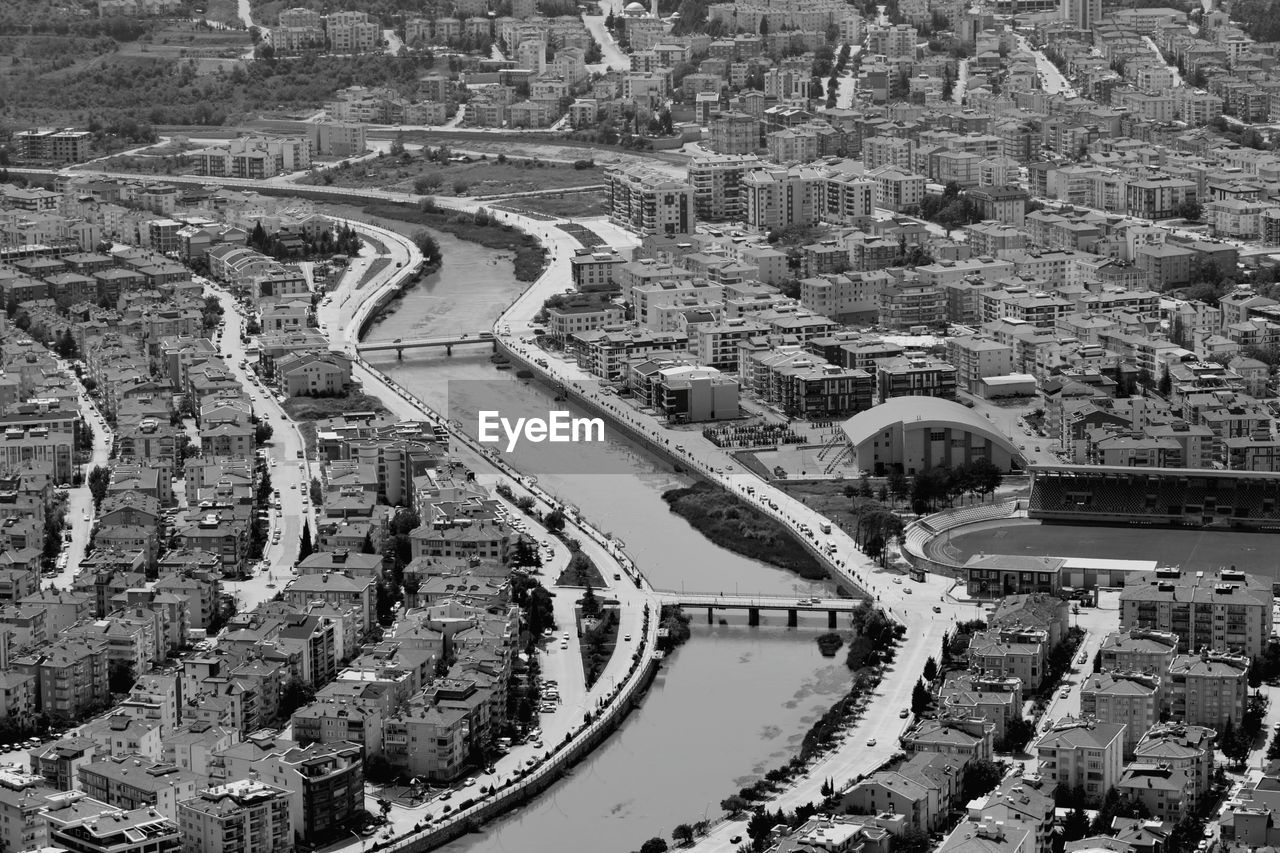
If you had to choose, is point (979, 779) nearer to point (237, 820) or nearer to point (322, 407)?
point (237, 820)

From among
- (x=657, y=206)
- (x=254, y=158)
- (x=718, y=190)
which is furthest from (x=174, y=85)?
(x=657, y=206)

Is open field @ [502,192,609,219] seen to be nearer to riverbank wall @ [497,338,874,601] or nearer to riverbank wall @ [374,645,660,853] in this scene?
riverbank wall @ [497,338,874,601]

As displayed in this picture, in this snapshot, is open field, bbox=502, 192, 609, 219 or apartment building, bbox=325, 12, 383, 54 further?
apartment building, bbox=325, 12, 383, 54

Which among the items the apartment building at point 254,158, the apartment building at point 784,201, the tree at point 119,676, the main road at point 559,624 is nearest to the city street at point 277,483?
the main road at point 559,624

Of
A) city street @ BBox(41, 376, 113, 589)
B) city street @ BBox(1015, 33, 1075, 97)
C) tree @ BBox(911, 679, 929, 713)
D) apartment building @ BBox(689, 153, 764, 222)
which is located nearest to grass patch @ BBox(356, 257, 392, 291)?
apartment building @ BBox(689, 153, 764, 222)

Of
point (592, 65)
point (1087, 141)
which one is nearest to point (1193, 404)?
point (1087, 141)

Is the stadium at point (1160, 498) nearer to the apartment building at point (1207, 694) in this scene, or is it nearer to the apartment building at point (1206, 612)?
the apartment building at point (1206, 612)

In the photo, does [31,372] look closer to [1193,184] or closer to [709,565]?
[709,565]
